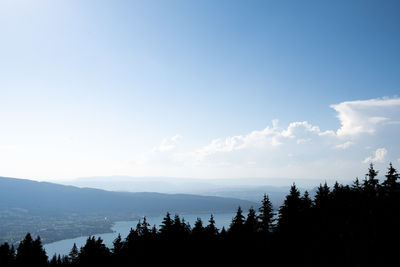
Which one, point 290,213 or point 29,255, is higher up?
point 290,213

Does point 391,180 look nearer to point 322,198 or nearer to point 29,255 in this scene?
point 322,198

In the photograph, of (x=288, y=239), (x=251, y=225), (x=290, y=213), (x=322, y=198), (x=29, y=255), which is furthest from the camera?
(x=29, y=255)

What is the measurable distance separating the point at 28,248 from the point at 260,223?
4355 cm

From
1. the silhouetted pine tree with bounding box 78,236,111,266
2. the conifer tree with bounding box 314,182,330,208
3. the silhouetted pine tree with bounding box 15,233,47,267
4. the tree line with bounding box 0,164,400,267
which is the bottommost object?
the silhouetted pine tree with bounding box 15,233,47,267

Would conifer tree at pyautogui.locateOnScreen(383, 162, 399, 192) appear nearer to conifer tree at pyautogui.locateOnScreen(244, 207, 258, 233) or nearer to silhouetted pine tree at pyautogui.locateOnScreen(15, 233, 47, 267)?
conifer tree at pyautogui.locateOnScreen(244, 207, 258, 233)

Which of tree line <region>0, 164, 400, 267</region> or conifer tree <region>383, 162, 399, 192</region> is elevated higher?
conifer tree <region>383, 162, 399, 192</region>

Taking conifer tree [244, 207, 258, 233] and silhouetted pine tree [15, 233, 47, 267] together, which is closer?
conifer tree [244, 207, 258, 233]

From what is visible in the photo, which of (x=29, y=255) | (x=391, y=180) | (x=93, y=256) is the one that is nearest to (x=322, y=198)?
(x=391, y=180)

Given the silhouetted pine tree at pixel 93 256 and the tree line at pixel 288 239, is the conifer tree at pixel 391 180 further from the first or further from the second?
the silhouetted pine tree at pixel 93 256

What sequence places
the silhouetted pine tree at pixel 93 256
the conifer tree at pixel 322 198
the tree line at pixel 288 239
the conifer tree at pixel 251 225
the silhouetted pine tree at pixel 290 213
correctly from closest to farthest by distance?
the tree line at pixel 288 239
the silhouetted pine tree at pixel 290 213
the conifer tree at pixel 251 225
the silhouetted pine tree at pixel 93 256
the conifer tree at pixel 322 198

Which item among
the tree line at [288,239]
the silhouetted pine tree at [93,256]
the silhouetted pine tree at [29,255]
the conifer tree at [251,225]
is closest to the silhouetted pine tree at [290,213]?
the tree line at [288,239]

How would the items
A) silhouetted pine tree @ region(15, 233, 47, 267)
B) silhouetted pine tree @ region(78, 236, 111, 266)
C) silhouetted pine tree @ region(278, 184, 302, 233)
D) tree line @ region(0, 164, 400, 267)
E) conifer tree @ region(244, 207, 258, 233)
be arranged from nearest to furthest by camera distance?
tree line @ region(0, 164, 400, 267) → silhouetted pine tree @ region(278, 184, 302, 233) → conifer tree @ region(244, 207, 258, 233) → silhouetted pine tree @ region(78, 236, 111, 266) → silhouetted pine tree @ region(15, 233, 47, 267)

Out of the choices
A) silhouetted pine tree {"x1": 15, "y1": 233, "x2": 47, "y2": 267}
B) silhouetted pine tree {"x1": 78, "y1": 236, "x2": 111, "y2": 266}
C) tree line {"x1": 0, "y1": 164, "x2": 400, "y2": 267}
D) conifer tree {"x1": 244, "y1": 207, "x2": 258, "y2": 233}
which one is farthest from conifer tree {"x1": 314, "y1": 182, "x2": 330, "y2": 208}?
silhouetted pine tree {"x1": 15, "y1": 233, "x2": 47, "y2": 267}

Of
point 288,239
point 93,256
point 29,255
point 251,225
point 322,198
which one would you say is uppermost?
point 322,198
